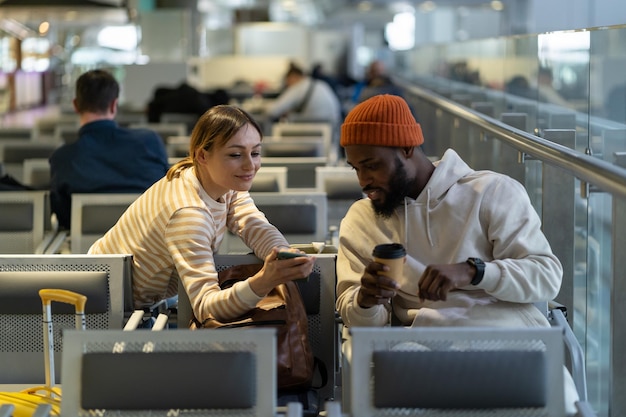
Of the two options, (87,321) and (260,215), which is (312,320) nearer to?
(260,215)

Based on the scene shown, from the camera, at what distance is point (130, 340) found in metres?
2.56

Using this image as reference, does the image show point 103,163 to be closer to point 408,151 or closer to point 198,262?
point 198,262

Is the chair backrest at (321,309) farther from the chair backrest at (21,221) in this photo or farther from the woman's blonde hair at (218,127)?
the chair backrest at (21,221)

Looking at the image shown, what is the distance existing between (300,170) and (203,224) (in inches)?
139

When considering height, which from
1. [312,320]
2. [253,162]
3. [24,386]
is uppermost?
→ [253,162]

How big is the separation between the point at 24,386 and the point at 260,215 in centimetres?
90

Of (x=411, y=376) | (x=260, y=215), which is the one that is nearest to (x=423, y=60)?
(x=260, y=215)

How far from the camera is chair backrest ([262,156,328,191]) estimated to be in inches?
268

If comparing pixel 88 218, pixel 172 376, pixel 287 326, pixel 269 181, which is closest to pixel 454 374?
pixel 172 376

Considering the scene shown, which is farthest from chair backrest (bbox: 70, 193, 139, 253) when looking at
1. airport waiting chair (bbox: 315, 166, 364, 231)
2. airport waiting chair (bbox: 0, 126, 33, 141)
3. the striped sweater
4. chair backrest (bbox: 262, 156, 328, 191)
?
airport waiting chair (bbox: 0, 126, 33, 141)

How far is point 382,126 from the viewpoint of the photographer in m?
3.04

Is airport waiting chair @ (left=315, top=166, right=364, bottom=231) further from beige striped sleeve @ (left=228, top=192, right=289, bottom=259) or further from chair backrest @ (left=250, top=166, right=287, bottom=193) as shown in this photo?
beige striped sleeve @ (left=228, top=192, right=289, bottom=259)

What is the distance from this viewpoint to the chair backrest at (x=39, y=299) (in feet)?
11.6

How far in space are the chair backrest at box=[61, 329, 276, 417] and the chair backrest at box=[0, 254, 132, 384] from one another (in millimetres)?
970
